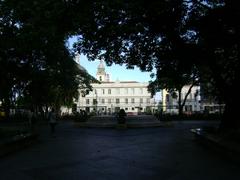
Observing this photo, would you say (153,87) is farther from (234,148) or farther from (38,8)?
(234,148)

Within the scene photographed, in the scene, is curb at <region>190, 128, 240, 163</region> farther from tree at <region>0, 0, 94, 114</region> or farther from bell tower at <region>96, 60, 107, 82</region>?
bell tower at <region>96, 60, 107, 82</region>

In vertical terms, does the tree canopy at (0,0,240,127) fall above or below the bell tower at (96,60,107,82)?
below

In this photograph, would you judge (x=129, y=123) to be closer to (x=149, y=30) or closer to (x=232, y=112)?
(x=232, y=112)

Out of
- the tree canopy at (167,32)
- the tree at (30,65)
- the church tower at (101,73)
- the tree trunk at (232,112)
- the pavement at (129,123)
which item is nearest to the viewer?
the tree canopy at (167,32)

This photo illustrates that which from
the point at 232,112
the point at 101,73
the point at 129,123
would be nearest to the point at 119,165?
the point at 232,112

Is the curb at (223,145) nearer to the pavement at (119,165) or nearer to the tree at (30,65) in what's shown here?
the pavement at (119,165)

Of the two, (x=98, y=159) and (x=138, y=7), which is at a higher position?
(x=138, y=7)

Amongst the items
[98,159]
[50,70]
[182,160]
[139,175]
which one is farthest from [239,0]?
[50,70]

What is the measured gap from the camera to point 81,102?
137 metres

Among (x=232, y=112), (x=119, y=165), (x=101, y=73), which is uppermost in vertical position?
(x=101, y=73)

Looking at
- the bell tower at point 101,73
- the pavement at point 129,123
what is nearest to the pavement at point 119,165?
the pavement at point 129,123

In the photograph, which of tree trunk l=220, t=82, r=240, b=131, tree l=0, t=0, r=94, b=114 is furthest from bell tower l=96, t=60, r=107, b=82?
tree trunk l=220, t=82, r=240, b=131

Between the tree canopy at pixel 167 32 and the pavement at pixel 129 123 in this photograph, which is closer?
the tree canopy at pixel 167 32

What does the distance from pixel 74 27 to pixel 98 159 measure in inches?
252
